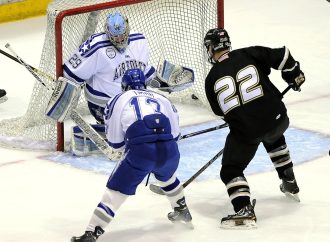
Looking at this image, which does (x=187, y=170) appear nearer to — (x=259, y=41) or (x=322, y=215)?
(x=322, y=215)

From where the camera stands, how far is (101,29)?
649cm

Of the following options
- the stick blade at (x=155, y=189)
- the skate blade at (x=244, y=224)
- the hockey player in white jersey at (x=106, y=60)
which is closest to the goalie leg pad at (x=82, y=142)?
the hockey player in white jersey at (x=106, y=60)

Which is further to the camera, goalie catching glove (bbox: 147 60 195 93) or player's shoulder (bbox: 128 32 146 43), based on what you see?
goalie catching glove (bbox: 147 60 195 93)

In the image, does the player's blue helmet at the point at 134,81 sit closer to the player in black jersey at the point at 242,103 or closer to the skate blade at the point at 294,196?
the player in black jersey at the point at 242,103

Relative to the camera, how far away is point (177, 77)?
586 cm

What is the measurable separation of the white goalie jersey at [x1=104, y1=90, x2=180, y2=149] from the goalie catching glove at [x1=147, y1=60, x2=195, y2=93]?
1.52m

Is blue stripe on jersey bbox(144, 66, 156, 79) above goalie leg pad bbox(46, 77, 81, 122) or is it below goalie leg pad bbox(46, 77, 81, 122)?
below

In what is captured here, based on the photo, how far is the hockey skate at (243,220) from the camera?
174 inches

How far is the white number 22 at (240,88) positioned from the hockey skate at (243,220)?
45 centimetres

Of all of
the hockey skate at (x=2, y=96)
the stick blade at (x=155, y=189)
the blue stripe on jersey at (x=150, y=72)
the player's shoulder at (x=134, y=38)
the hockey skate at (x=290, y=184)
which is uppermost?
the player's shoulder at (x=134, y=38)

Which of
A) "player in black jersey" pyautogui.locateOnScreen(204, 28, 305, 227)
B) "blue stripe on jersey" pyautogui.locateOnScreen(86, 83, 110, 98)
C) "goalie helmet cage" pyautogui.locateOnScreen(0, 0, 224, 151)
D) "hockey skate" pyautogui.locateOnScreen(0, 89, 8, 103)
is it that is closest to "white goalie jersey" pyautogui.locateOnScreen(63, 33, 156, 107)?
"blue stripe on jersey" pyautogui.locateOnScreen(86, 83, 110, 98)

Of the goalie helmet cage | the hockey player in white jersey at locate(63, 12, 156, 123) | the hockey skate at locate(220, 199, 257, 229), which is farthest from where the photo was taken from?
the goalie helmet cage

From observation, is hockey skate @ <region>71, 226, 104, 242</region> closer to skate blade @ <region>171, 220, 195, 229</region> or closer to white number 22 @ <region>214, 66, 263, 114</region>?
skate blade @ <region>171, 220, 195, 229</region>

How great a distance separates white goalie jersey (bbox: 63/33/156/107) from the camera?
5.45 m
